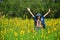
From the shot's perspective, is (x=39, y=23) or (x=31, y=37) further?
(x=39, y=23)

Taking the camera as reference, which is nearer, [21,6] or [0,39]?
[0,39]

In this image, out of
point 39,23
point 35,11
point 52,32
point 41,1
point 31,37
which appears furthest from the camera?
point 41,1

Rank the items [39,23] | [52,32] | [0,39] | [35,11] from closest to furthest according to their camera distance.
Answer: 1. [0,39]
2. [52,32]
3. [39,23]
4. [35,11]

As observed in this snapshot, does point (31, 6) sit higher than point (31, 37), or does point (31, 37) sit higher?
point (31, 37)

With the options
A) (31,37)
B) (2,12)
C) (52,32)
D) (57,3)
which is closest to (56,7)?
(57,3)

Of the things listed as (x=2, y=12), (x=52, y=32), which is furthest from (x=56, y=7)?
(x=52, y=32)

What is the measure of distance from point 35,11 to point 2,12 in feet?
7.20

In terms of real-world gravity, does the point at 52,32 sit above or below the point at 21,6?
above

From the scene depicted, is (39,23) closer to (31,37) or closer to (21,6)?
(31,37)

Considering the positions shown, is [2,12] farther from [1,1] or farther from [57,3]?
[57,3]

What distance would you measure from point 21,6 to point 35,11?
112 cm

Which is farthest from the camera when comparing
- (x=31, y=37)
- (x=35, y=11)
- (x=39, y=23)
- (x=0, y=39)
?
Answer: (x=35, y=11)

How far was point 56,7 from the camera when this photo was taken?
1688 centimetres

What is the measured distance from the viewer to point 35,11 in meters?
16.0
